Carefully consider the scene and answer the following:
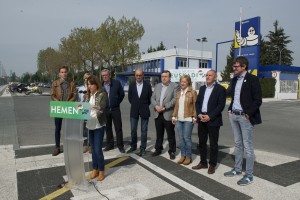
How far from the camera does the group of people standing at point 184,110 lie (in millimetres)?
4777

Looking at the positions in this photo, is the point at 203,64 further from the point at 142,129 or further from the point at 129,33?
the point at 142,129

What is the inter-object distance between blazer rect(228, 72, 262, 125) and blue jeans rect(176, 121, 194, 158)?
1.25 metres

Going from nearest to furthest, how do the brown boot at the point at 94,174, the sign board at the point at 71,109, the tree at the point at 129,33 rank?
the sign board at the point at 71,109, the brown boot at the point at 94,174, the tree at the point at 129,33

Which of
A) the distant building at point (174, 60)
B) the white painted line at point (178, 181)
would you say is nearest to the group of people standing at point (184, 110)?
the white painted line at point (178, 181)

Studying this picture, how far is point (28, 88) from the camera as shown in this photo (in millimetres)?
38219

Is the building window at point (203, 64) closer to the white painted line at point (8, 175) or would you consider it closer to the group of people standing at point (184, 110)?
the group of people standing at point (184, 110)

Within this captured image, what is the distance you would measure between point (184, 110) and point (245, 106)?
128cm

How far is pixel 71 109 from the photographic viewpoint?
4449mm

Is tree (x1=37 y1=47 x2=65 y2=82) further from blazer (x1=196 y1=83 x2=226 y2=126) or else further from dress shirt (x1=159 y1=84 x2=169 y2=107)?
blazer (x1=196 y1=83 x2=226 y2=126)

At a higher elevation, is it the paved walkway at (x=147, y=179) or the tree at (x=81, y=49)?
the tree at (x=81, y=49)

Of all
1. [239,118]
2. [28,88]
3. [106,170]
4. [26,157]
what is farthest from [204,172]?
[28,88]

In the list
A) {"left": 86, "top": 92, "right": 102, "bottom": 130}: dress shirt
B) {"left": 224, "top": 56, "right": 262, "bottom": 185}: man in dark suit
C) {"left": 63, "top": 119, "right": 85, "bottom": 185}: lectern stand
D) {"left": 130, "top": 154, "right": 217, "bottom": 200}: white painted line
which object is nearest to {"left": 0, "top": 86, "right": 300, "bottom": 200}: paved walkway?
{"left": 130, "top": 154, "right": 217, "bottom": 200}: white painted line

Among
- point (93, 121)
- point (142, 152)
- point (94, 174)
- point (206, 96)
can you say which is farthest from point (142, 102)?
point (94, 174)

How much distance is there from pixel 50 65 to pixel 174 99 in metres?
63.5
